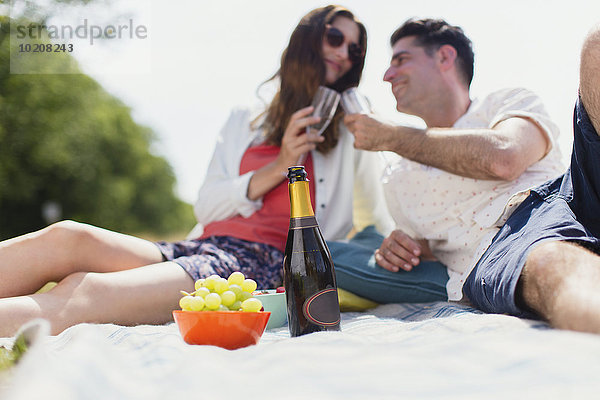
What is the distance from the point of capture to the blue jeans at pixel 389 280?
2139 millimetres

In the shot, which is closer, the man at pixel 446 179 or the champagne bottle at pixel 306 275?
the champagne bottle at pixel 306 275

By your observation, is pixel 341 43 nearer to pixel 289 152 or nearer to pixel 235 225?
pixel 289 152

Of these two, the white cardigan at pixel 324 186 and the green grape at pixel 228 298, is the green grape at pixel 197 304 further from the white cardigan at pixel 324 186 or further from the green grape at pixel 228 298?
Answer: the white cardigan at pixel 324 186

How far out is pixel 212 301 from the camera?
1287mm

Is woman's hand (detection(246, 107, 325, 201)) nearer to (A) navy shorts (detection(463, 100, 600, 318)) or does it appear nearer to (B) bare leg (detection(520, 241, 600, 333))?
(A) navy shorts (detection(463, 100, 600, 318))

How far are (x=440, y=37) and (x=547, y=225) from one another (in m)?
1.49

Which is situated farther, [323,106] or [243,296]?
[323,106]

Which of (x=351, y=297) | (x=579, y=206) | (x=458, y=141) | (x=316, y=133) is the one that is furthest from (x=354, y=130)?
(x=579, y=206)

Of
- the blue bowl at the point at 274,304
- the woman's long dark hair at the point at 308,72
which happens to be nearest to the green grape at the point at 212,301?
the blue bowl at the point at 274,304

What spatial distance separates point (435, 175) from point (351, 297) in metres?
0.63

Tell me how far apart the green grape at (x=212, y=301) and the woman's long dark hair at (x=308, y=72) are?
159cm

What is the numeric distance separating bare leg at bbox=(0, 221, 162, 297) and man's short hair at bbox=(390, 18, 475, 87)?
1722mm

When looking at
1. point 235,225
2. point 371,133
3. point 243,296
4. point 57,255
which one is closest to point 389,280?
point 371,133

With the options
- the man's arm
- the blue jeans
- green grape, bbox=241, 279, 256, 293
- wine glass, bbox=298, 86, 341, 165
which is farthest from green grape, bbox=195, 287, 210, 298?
wine glass, bbox=298, 86, 341, 165
